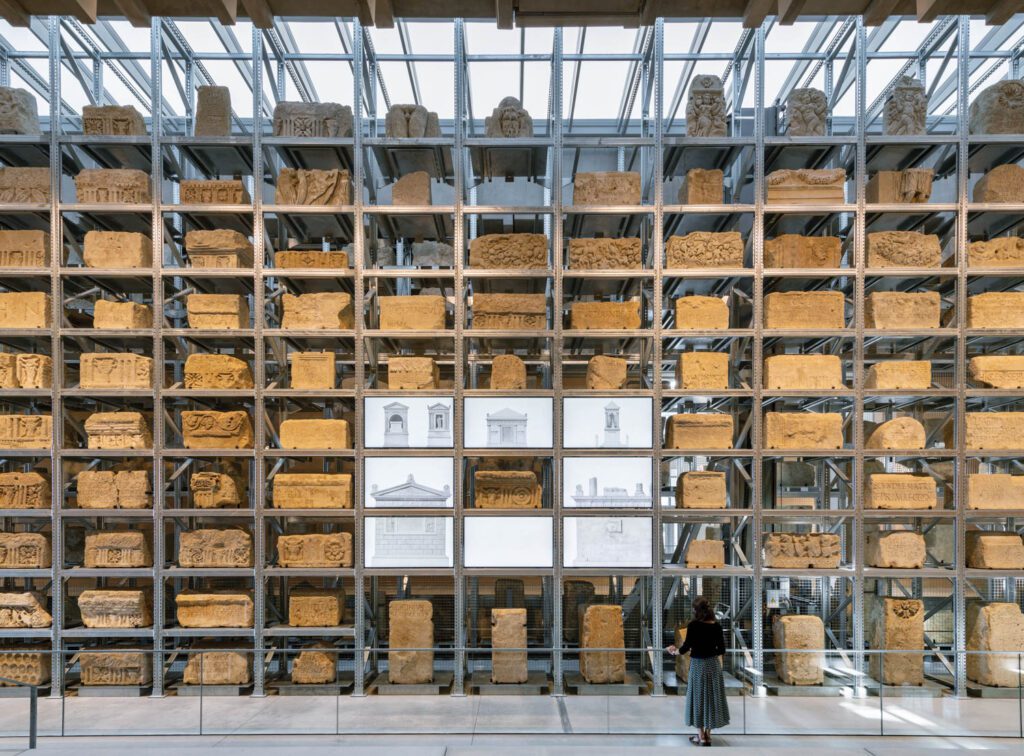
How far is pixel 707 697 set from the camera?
9.67 meters

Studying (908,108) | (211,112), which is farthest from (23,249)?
(908,108)

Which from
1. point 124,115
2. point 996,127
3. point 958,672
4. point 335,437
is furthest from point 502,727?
point 996,127

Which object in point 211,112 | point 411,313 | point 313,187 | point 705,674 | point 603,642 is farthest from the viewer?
point 211,112

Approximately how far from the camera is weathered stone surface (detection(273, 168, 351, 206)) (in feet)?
43.5

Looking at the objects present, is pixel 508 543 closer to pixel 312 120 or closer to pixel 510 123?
pixel 510 123

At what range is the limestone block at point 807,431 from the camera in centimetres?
1293

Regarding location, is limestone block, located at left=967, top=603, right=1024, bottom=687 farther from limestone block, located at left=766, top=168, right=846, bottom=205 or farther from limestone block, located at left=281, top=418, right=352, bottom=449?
limestone block, located at left=281, top=418, right=352, bottom=449

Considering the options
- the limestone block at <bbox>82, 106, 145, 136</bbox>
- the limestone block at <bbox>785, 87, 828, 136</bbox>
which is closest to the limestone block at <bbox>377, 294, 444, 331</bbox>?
the limestone block at <bbox>82, 106, 145, 136</bbox>

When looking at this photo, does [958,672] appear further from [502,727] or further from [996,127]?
[996,127]

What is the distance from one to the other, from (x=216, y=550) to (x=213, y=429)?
6.97 ft

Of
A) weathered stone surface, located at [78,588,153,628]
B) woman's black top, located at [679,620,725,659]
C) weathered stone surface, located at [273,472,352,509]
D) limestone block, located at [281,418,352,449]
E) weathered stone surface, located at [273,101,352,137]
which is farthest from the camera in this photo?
weathered stone surface, located at [273,101,352,137]

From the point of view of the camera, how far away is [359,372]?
13.0 meters

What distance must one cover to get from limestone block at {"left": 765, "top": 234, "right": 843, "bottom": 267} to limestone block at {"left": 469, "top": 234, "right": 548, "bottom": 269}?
14.0ft

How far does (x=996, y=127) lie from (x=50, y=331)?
1723 cm
